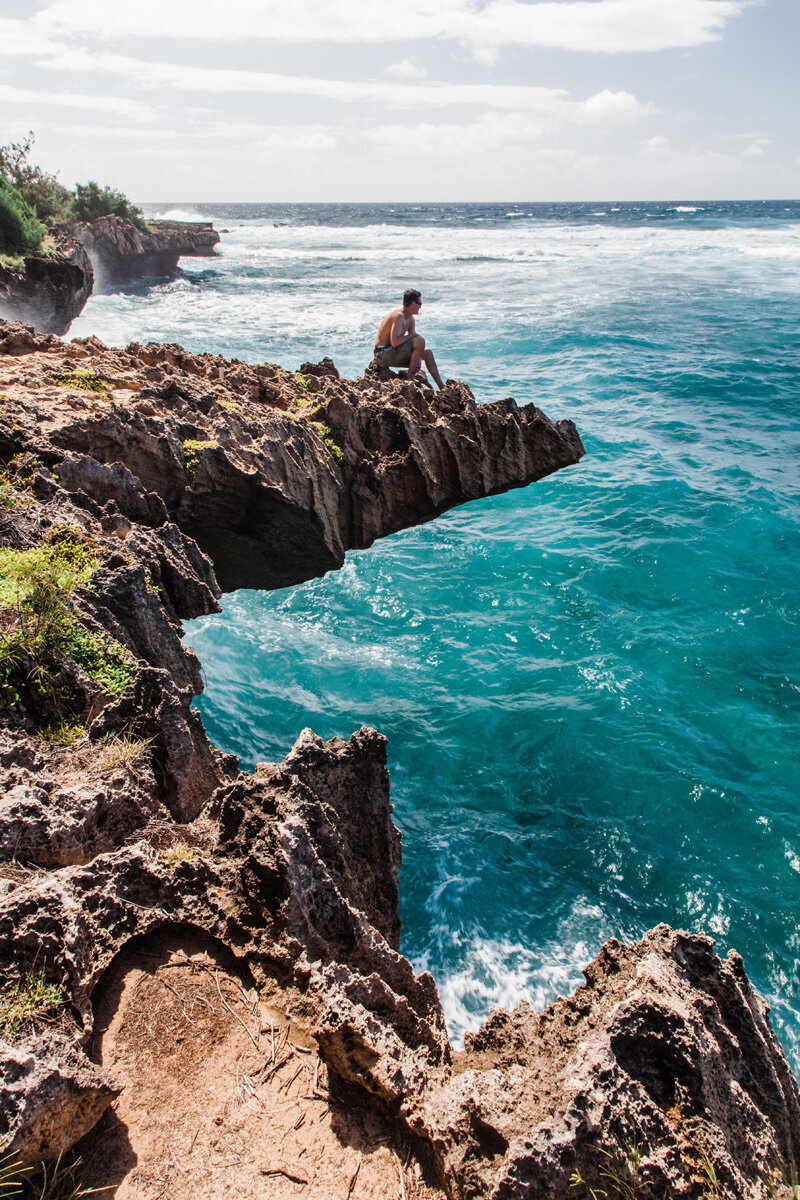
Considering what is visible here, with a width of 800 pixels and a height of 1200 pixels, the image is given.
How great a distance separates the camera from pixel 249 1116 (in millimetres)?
2838

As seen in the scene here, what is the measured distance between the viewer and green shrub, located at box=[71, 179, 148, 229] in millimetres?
43938

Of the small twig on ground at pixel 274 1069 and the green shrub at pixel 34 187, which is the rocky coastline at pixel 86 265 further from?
the small twig on ground at pixel 274 1069

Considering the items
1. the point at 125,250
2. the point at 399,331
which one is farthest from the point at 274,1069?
the point at 125,250

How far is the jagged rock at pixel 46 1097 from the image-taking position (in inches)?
93.8

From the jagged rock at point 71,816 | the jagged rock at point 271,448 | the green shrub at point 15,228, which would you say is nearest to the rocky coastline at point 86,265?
the green shrub at point 15,228

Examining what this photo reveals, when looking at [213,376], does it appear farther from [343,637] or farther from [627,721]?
[627,721]

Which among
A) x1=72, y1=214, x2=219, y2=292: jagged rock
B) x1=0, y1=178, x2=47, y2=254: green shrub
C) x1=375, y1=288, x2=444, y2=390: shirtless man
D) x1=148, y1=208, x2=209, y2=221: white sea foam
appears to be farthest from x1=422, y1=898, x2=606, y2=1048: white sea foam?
x1=148, y1=208, x2=209, y2=221: white sea foam

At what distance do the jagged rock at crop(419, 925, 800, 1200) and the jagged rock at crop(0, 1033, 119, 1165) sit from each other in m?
1.35

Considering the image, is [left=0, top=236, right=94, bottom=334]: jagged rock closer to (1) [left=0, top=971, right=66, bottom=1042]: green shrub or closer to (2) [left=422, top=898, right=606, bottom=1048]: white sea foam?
(2) [left=422, top=898, right=606, bottom=1048]: white sea foam

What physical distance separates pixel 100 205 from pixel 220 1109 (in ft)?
179

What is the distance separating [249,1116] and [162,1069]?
436 mm

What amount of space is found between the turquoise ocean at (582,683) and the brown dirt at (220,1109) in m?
2.77

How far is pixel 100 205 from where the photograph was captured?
4531 cm

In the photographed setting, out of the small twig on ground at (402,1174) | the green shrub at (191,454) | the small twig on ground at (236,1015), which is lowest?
the small twig on ground at (402,1174)
